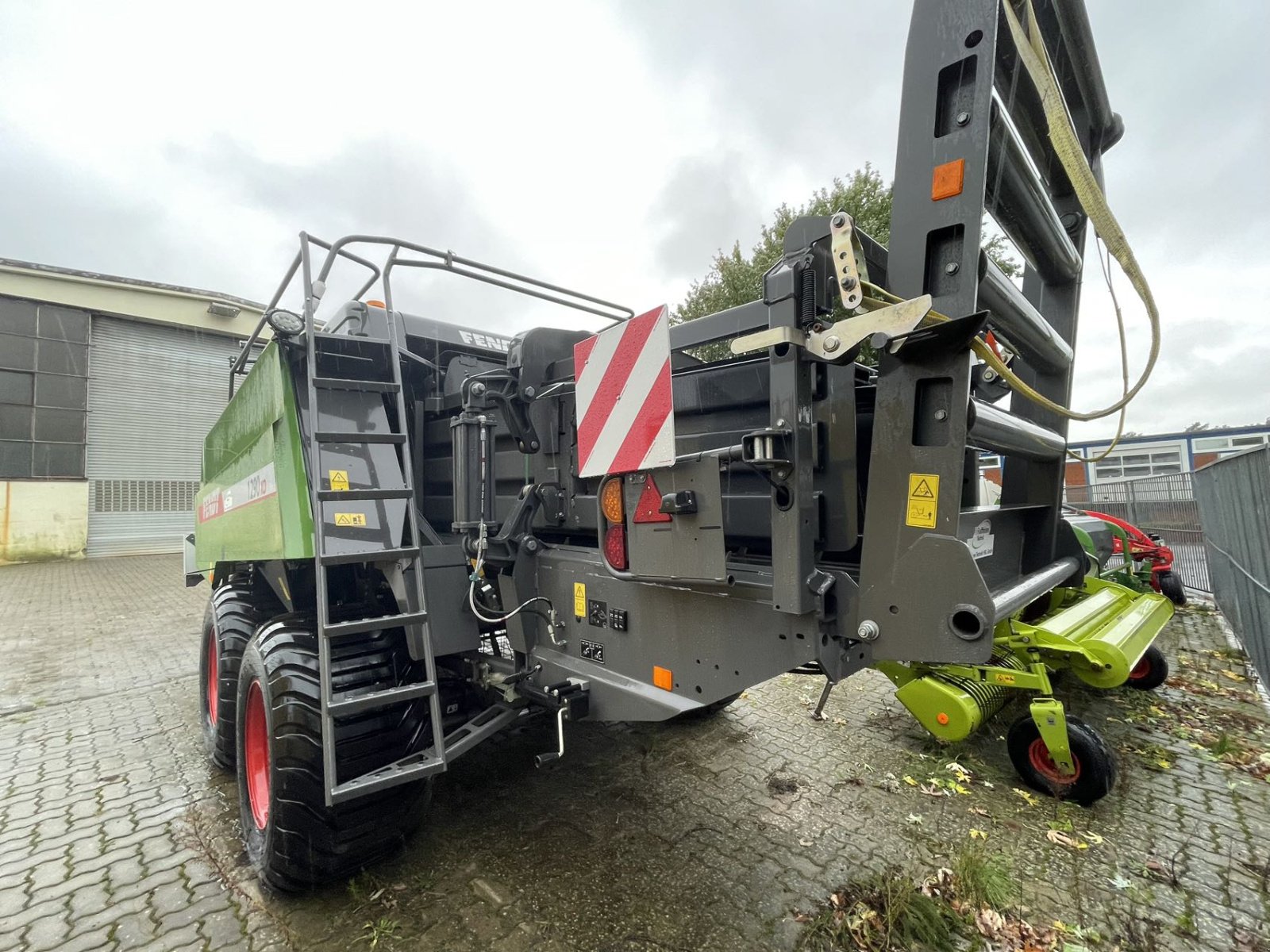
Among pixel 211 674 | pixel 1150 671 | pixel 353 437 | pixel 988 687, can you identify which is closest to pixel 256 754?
pixel 353 437

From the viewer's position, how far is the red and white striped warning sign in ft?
6.47

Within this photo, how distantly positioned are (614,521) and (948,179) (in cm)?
139

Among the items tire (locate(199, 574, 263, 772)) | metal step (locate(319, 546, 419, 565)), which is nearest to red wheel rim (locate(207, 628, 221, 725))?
tire (locate(199, 574, 263, 772))

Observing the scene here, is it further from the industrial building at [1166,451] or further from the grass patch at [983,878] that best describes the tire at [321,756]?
the industrial building at [1166,451]

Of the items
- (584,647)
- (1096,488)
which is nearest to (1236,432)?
(1096,488)

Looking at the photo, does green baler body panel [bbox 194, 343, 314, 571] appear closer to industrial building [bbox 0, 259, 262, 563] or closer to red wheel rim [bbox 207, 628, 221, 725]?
red wheel rim [bbox 207, 628, 221, 725]

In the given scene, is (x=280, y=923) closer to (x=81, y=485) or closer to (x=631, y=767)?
(x=631, y=767)

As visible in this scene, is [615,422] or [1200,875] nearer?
[615,422]

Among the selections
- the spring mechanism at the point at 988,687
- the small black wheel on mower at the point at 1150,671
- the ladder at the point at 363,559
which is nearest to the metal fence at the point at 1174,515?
the small black wheel on mower at the point at 1150,671

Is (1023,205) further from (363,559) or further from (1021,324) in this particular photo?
(363,559)

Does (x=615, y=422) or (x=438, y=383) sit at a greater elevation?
(x=438, y=383)

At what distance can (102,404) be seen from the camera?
16062 millimetres

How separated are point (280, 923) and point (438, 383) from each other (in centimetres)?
233

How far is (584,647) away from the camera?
2.38 metres
